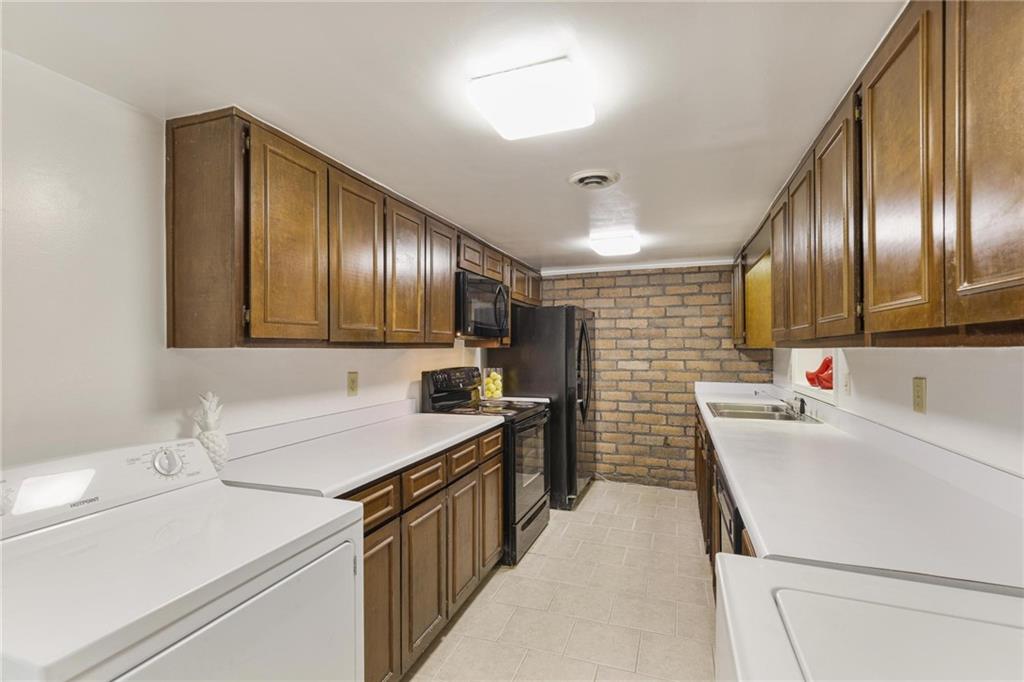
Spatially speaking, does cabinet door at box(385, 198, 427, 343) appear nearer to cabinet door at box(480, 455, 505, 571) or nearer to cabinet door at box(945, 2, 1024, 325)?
cabinet door at box(480, 455, 505, 571)

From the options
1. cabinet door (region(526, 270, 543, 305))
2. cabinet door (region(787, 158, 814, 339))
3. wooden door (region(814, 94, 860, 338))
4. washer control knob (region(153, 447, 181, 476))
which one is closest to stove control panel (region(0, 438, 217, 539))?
washer control knob (region(153, 447, 181, 476))

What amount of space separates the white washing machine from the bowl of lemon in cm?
243

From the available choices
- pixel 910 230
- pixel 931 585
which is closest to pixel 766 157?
pixel 910 230

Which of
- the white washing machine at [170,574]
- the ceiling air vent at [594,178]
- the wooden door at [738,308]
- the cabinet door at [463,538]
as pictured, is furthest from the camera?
the wooden door at [738,308]

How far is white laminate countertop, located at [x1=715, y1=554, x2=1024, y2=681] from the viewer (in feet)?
2.31

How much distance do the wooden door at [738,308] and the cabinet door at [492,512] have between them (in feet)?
7.30

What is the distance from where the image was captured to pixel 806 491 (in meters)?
1.44

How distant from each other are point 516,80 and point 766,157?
119 centimetres

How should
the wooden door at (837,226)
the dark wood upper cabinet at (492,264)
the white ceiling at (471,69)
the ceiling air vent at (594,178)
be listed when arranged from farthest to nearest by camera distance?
1. the dark wood upper cabinet at (492,264)
2. the ceiling air vent at (594,178)
3. the wooden door at (837,226)
4. the white ceiling at (471,69)

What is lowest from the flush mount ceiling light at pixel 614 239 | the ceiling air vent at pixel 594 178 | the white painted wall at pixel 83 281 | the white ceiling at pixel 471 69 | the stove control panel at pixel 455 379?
the stove control panel at pixel 455 379

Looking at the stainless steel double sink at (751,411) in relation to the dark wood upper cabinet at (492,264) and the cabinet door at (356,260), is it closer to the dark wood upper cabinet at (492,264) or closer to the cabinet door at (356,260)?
the dark wood upper cabinet at (492,264)

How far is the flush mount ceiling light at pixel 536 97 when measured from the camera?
1325mm

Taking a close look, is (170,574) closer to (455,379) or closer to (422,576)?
(422,576)

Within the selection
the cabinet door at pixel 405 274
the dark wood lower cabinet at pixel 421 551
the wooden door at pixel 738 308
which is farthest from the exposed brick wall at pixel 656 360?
the cabinet door at pixel 405 274
